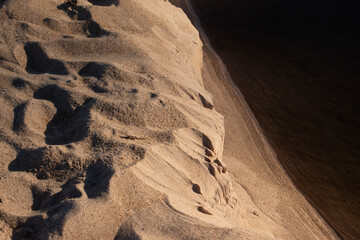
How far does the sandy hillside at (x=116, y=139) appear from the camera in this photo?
235 cm

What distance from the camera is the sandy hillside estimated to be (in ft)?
7.71

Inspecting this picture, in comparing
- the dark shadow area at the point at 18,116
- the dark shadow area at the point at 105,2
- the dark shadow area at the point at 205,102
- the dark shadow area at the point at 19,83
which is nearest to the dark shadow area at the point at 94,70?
the dark shadow area at the point at 19,83

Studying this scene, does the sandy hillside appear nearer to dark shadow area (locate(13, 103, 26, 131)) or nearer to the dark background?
dark shadow area (locate(13, 103, 26, 131))

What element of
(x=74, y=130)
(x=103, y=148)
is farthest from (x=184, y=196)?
(x=74, y=130)

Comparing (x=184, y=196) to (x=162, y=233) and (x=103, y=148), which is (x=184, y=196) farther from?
(x=103, y=148)

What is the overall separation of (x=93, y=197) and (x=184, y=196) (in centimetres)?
63

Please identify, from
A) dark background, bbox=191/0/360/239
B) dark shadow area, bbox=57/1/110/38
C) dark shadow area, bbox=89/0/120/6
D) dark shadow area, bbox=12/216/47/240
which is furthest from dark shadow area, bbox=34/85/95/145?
dark background, bbox=191/0/360/239

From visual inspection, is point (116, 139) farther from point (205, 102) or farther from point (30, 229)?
point (205, 102)

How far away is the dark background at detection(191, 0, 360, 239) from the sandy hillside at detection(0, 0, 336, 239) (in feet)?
2.16

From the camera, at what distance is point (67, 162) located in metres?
2.57

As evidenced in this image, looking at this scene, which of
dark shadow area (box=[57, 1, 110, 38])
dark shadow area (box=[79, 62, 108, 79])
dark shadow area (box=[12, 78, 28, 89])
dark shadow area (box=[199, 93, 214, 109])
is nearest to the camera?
dark shadow area (box=[12, 78, 28, 89])

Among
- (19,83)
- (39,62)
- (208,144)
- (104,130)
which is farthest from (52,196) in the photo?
(39,62)

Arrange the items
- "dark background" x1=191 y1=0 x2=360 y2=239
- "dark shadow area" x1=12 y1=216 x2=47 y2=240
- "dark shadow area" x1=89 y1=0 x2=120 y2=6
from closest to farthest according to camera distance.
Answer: "dark shadow area" x1=12 y1=216 x2=47 y2=240 < "dark shadow area" x1=89 y1=0 x2=120 y2=6 < "dark background" x1=191 y1=0 x2=360 y2=239

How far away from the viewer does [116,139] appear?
9.20ft
